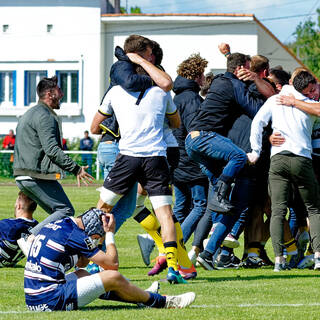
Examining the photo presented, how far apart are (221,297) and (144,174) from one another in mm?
1600

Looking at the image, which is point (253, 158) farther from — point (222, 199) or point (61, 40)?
point (61, 40)

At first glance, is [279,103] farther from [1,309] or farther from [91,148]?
[91,148]

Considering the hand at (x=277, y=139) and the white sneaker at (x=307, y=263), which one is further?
the white sneaker at (x=307, y=263)

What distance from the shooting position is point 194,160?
9.54 metres

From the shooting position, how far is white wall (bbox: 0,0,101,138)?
42.5 metres

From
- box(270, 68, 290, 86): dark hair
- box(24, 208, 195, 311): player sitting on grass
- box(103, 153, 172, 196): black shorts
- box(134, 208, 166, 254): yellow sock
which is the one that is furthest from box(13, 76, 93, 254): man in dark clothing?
box(24, 208, 195, 311): player sitting on grass

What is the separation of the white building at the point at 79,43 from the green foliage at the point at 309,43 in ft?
78.9

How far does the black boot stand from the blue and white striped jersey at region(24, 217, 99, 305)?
278 cm

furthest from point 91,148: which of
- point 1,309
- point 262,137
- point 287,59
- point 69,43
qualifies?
point 1,309

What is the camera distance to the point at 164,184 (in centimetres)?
829

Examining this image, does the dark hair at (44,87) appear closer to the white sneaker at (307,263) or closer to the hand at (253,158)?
the hand at (253,158)

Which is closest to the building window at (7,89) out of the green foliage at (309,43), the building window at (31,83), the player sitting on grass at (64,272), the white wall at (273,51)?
the building window at (31,83)

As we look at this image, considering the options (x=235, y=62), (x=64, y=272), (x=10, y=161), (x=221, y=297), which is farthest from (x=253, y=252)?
(x=10, y=161)

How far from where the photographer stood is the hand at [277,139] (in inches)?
359
